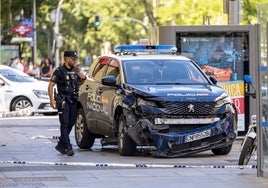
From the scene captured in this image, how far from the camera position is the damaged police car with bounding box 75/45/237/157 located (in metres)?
15.2

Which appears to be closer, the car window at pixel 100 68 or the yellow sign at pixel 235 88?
the car window at pixel 100 68

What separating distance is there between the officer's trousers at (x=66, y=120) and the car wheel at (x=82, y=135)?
5.17 ft

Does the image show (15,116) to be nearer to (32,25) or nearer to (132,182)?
(132,182)

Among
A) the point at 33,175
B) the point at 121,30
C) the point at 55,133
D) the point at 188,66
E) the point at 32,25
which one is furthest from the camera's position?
the point at 121,30

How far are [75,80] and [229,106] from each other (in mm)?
2635

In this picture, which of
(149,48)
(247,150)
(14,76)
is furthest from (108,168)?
(14,76)

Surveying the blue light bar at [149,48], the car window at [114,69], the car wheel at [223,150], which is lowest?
the car wheel at [223,150]

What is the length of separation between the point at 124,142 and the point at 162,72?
1592 millimetres

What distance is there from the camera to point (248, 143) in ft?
44.4

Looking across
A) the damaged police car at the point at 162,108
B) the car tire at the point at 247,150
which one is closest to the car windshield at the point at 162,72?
the damaged police car at the point at 162,108

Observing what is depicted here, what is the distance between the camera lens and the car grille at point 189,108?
49.8 ft

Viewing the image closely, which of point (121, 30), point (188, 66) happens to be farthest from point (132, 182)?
point (121, 30)

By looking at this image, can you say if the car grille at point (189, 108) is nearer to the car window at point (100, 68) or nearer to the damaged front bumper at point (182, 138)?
the damaged front bumper at point (182, 138)

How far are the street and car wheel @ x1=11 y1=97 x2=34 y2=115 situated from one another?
975 centimetres
